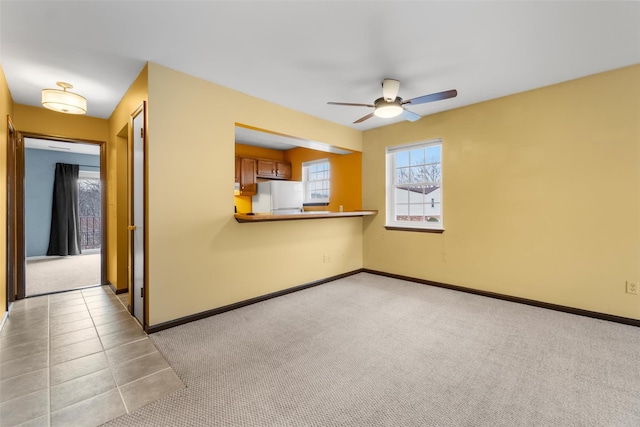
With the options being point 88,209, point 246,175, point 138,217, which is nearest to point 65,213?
point 88,209

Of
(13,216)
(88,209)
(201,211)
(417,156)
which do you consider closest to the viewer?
(201,211)

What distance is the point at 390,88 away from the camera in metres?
2.84

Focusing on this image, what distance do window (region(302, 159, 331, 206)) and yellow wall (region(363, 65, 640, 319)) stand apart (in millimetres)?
2039

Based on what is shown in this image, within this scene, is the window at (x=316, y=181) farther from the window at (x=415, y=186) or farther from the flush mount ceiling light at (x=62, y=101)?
the flush mount ceiling light at (x=62, y=101)

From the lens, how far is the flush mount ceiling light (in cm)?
277

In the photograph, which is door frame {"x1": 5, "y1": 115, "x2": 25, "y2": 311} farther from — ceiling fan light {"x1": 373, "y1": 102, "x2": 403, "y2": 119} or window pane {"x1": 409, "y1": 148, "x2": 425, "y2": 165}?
window pane {"x1": 409, "y1": 148, "x2": 425, "y2": 165}

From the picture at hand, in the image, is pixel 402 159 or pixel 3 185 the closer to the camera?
pixel 3 185

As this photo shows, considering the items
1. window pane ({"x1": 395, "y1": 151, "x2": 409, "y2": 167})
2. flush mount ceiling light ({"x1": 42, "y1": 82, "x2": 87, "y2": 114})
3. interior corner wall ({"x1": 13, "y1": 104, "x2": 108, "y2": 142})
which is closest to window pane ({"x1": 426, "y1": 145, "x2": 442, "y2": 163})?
window pane ({"x1": 395, "y1": 151, "x2": 409, "y2": 167})

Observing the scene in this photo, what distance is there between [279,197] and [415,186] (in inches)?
100.0

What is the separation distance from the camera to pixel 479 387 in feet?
5.94

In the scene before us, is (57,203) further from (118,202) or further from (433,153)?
(433,153)

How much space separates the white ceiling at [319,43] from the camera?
6.25 feet

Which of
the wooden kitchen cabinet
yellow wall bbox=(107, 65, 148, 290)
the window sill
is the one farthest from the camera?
the wooden kitchen cabinet

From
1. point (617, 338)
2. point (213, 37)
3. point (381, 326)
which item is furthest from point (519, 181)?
point (213, 37)
